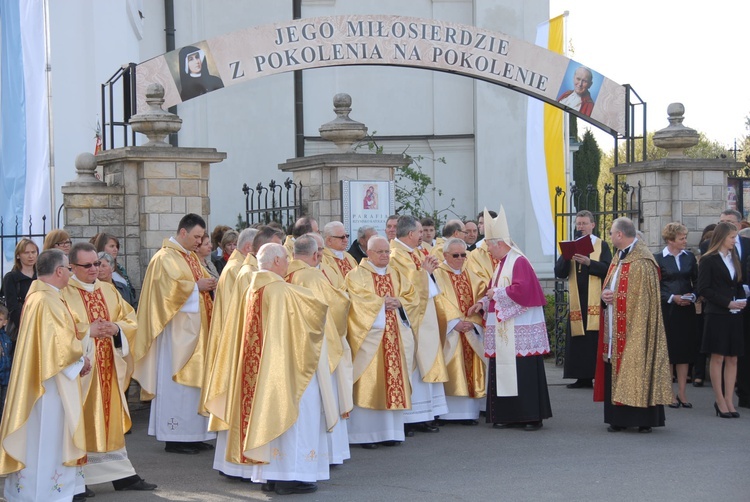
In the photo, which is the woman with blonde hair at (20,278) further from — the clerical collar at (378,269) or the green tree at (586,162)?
the green tree at (586,162)

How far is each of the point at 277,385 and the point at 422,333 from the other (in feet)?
9.19

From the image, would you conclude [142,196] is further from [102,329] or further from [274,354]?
[274,354]

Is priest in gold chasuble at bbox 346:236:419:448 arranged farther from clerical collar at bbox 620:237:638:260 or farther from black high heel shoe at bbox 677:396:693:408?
black high heel shoe at bbox 677:396:693:408

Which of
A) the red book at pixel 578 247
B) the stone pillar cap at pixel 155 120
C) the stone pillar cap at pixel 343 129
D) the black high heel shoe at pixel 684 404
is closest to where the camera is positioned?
the black high heel shoe at pixel 684 404

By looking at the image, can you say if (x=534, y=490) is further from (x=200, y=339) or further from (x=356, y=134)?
(x=356, y=134)

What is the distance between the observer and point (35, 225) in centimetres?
1374

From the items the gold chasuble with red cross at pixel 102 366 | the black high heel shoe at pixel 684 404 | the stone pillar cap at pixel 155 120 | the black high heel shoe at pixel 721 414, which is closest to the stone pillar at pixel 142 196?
the stone pillar cap at pixel 155 120

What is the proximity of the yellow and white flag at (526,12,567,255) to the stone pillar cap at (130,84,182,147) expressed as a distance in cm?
699

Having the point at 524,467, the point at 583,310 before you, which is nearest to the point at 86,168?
the point at 583,310

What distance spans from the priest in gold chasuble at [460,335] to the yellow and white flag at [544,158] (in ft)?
21.1

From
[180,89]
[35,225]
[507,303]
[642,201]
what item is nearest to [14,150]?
[35,225]

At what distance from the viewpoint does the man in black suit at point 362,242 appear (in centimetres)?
1036

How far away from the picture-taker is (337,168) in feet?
40.3

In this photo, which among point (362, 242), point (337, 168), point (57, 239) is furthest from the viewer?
point (337, 168)
